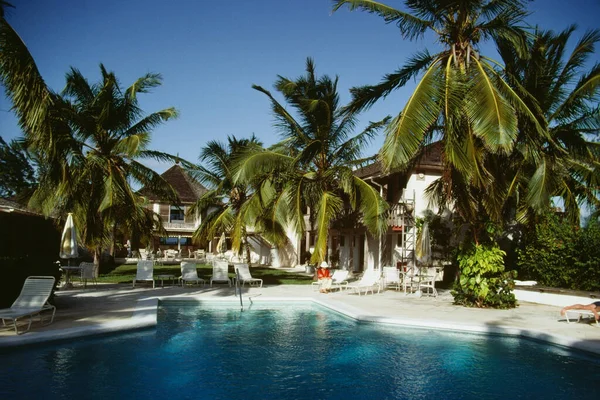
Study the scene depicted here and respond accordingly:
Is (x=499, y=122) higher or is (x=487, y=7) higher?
(x=487, y=7)

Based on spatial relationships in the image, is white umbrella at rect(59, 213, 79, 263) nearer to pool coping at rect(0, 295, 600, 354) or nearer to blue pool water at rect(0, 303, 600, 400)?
pool coping at rect(0, 295, 600, 354)

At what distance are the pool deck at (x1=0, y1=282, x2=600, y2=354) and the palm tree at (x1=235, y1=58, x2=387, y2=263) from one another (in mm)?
2816

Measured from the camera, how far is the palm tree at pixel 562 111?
43.8ft

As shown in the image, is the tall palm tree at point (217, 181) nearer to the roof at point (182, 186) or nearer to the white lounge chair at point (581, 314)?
the white lounge chair at point (581, 314)

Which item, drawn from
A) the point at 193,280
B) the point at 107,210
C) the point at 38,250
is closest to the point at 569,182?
the point at 193,280

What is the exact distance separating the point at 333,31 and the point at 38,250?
48.1 feet

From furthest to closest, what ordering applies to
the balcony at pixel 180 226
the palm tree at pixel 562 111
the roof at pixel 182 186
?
the roof at pixel 182 186 → the balcony at pixel 180 226 → the palm tree at pixel 562 111

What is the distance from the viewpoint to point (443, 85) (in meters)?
10.8

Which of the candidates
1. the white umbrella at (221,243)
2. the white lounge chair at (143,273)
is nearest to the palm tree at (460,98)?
the white lounge chair at (143,273)

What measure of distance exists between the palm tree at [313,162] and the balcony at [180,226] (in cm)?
2556

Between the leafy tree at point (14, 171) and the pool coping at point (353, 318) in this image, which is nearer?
the pool coping at point (353, 318)

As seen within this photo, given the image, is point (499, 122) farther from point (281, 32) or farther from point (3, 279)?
point (3, 279)

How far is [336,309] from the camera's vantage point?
12406mm

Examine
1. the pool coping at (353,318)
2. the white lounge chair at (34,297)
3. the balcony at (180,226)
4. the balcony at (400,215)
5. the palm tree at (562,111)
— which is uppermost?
the palm tree at (562,111)
